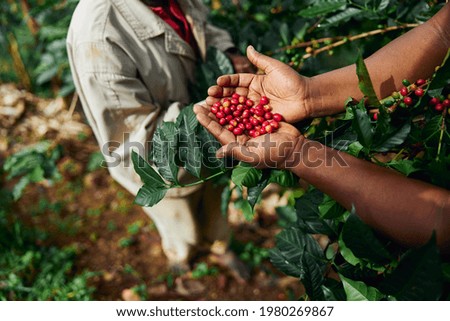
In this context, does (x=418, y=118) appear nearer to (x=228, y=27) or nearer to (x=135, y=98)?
(x=135, y=98)

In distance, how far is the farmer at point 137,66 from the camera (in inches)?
54.3

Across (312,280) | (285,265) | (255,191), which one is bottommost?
(285,265)

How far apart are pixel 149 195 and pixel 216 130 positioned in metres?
0.29

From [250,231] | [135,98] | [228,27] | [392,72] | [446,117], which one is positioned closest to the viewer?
[446,117]

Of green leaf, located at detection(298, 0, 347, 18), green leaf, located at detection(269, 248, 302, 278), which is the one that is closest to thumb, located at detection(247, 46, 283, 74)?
green leaf, located at detection(298, 0, 347, 18)

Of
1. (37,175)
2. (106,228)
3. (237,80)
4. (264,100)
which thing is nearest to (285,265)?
(264,100)

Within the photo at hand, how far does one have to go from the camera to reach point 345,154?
1.02 meters

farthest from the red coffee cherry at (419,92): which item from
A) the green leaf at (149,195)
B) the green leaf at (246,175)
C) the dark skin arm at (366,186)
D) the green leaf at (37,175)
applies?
the green leaf at (37,175)

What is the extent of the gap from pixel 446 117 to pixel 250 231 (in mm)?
1845

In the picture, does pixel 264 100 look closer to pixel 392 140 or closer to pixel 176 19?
pixel 392 140

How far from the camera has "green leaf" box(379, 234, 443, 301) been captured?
0.65 metres

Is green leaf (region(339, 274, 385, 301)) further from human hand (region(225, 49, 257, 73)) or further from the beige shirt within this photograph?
human hand (region(225, 49, 257, 73))
